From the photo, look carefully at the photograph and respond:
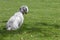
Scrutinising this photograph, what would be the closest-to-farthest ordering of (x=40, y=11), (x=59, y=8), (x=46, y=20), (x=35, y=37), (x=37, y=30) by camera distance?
(x=35, y=37) < (x=37, y=30) < (x=46, y=20) < (x=40, y=11) < (x=59, y=8)

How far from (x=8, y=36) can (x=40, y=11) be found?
5.22 metres

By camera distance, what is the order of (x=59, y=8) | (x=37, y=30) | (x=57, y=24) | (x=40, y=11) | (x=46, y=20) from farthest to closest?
(x=59, y=8) < (x=40, y=11) < (x=46, y=20) < (x=57, y=24) < (x=37, y=30)

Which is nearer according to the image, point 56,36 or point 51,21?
point 56,36

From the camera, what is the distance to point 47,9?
13.2 metres

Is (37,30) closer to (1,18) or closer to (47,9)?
(1,18)

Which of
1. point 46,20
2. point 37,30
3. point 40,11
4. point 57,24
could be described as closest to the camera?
point 37,30

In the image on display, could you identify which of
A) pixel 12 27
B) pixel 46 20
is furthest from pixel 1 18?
pixel 12 27

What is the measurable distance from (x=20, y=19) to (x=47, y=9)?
4.59 m

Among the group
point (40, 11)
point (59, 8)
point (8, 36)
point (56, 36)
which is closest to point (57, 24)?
point (56, 36)

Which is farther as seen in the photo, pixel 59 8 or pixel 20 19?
pixel 59 8

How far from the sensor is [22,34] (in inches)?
307

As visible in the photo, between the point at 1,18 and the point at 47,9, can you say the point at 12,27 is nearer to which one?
the point at 1,18

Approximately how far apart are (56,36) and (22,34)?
1097mm

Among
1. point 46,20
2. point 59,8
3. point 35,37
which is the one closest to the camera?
point 35,37
